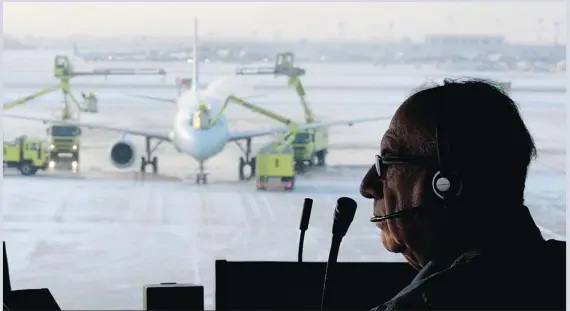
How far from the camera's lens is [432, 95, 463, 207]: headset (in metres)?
0.69

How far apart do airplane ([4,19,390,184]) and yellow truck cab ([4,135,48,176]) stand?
2.47 ft

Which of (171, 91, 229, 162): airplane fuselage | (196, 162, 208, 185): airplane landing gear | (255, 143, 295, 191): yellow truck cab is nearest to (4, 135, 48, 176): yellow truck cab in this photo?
(196, 162, 208, 185): airplane landing gear

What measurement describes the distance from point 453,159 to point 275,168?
785 centimetres

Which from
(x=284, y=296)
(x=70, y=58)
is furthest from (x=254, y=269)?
(x=70, y=58)

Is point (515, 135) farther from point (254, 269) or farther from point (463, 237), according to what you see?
point (254, 269)

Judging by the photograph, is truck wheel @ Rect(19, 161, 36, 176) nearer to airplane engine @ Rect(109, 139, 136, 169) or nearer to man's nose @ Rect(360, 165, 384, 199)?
airplane engine @ Rect(109, 139, 136, 169)

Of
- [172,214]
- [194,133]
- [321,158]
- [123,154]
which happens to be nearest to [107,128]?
[123,154]

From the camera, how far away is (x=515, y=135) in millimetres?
719

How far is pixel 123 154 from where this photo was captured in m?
9.08

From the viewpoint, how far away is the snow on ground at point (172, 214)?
638 centimetres

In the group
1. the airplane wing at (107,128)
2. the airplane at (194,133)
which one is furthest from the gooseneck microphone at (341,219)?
the airplane wing at (107,128)

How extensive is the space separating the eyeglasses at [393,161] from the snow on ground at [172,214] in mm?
5024

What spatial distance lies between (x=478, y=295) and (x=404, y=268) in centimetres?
62

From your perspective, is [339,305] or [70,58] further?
[70,58]
